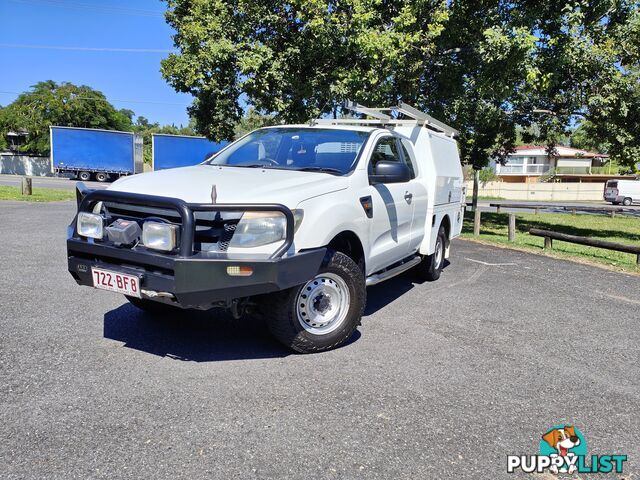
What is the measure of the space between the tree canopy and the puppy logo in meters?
9.20

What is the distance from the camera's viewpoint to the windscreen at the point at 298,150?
191 inches

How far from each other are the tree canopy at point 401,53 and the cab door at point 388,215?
6051 mm

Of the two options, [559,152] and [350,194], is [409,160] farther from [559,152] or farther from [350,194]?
[559,152]

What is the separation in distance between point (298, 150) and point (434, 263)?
10.1 ft

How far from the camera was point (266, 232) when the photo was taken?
360 centimetres

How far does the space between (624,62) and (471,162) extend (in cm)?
853

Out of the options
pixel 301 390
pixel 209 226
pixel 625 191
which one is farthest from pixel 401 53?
pixel 625 191

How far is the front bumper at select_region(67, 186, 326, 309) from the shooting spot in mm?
3402

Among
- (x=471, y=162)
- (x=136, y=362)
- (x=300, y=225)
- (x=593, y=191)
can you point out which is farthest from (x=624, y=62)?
(x=593, y=191)

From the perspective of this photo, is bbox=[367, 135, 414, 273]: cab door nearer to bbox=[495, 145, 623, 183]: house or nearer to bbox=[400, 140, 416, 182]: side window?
bbox=[400, 140, 416, 182]: side window

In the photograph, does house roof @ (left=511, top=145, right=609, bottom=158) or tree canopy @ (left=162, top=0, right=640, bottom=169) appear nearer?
tree canopy @ (left=162, top=0, right=640, bottom=169)

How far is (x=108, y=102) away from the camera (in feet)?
157

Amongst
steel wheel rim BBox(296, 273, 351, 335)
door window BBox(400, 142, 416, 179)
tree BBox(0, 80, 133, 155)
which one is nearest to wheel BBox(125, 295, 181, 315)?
steel wheel rim BBox(296, 273, 351, 335)

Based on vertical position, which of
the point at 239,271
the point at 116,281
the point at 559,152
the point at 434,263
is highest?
the point at 559,152
